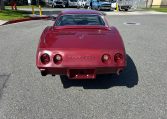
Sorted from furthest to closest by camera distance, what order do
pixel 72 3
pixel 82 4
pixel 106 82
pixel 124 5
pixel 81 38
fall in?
1. pixel 72 3
2. pixel 82 4
3. pixel 124 5
4. pixel 106 82
5. pixel 81 38

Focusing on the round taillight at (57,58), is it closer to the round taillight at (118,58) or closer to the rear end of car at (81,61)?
the rear end of car at (81,61)

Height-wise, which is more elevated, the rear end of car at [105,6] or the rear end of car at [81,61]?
the rear end of car at [81,61]

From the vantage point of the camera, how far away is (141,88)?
5535 millimetres

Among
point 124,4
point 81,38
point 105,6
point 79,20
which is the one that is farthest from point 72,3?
point 81,38

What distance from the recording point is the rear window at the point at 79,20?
6.56 m

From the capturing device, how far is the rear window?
6.56m

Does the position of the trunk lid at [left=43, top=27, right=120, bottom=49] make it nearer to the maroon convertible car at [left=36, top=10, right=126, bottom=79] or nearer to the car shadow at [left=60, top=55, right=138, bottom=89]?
the maroon convertible car at [left=36, top=10, right=126, bottom=79]

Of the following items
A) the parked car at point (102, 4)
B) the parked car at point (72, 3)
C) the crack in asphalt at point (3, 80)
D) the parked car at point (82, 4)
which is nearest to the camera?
the crack in asphalt at point (3, 80)

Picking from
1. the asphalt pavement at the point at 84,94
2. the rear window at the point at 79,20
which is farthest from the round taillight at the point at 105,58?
A: the rear window at the point at 79,20

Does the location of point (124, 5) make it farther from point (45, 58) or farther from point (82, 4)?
point (45, 58)

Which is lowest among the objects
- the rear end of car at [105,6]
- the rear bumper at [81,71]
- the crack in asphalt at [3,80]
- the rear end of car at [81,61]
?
the rear end of car at [105,6]

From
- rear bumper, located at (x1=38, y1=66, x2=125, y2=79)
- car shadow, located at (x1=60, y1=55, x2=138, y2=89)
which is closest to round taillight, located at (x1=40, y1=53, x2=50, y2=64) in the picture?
rear bumper, located at (x1=38, y1=66, x2=125, y2=79)

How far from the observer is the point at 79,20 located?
21.9 ft

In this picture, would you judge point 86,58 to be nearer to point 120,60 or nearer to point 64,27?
point 120,60
